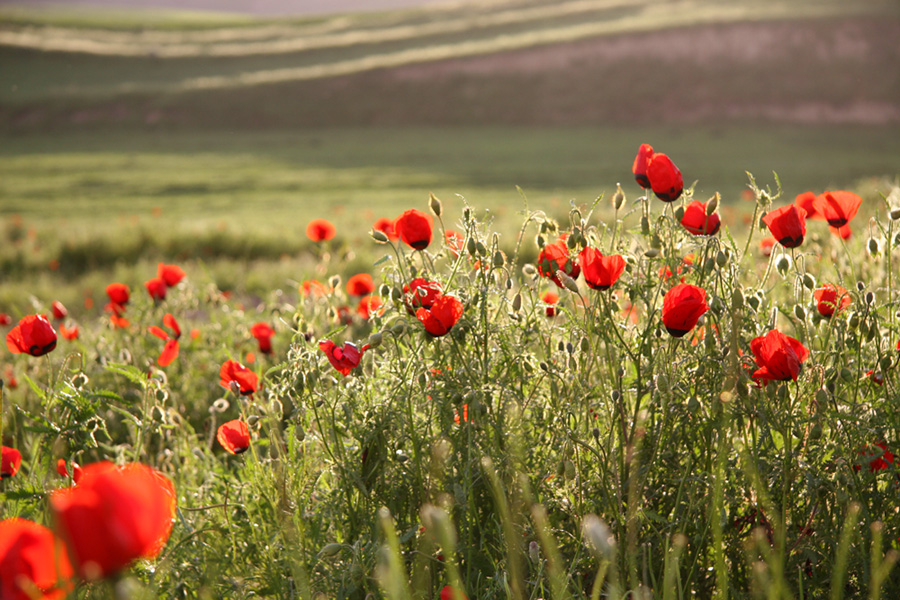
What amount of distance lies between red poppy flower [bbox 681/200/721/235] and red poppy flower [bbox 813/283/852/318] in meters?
0.31

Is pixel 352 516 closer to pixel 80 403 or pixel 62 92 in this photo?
pixel 80 403

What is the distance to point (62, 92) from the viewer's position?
3067cm

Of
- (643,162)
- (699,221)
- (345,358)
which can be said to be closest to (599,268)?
(699,221)

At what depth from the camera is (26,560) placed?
2.50 feet

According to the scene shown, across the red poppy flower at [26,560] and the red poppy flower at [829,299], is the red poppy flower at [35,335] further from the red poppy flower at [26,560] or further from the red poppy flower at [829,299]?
the red poppy flower at [829,299]

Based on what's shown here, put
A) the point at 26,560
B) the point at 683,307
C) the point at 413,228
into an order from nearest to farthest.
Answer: the point at 26,560, the point at 683,307, the point at 413,228

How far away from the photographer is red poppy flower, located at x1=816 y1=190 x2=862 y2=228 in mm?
1807

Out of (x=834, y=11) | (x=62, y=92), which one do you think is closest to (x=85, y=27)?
(x=62, y=92)

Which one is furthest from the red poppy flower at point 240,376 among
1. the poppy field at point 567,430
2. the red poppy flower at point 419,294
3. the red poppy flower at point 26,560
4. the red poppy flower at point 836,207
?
the red poppy flower at point 836,207

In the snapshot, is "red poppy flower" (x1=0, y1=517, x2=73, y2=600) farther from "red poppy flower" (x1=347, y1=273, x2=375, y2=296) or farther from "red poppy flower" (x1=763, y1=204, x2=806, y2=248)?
"red poppy flower" (x1=347, y1=273, x2=375, y2=296)

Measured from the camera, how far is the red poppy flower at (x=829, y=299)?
164 centimetres

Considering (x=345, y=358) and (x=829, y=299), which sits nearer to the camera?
(x=345, y=358)

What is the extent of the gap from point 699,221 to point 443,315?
0.60 m

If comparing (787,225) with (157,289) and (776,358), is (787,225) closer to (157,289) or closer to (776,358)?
(776,358)
